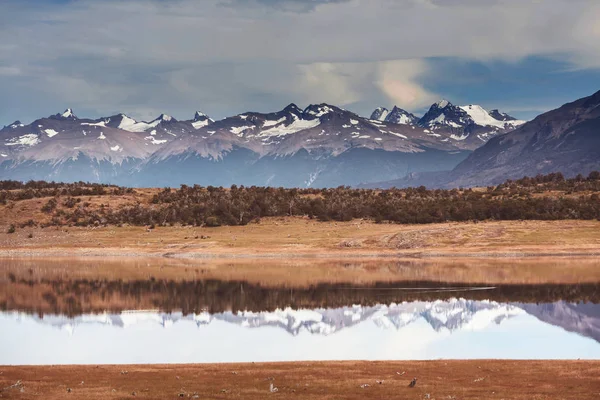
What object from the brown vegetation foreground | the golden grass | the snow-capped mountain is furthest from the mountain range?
the brown vegetation foreground

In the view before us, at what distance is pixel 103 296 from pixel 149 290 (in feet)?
12.7

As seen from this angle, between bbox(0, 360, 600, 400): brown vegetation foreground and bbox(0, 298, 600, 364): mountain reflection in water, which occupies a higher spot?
bbox(0, 360, 600, 400): brown vegetation foreground

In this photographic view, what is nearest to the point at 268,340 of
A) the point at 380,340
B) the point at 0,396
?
the point at 380,340

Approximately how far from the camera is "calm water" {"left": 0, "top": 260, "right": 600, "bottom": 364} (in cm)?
3816

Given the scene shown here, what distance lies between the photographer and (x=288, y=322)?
158ft

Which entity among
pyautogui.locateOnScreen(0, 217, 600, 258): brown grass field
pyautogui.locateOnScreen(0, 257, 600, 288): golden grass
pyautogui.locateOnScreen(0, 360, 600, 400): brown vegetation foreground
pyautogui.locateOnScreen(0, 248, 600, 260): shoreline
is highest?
pyautogui.locateOnScreen(0, 217, 600, 258): brown grass field

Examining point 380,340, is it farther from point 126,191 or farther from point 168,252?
point 126,191

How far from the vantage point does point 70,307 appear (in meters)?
55.6

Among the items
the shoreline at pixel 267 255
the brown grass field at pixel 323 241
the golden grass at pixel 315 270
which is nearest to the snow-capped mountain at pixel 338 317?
the golden grass at pixel 315 270

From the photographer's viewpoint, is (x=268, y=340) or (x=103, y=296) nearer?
(x=268, y=340)

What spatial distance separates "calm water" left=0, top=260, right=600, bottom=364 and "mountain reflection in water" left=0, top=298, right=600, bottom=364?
0.20ft

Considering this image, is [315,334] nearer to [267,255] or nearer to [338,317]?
[338,317]

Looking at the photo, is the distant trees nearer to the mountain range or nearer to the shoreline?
the shoreline

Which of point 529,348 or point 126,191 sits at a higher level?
point 126,191
